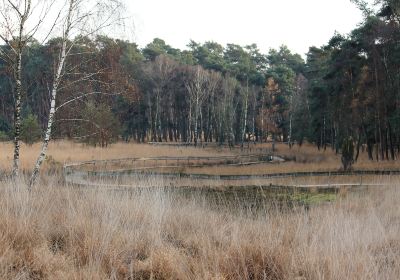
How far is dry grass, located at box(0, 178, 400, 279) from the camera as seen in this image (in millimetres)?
3941

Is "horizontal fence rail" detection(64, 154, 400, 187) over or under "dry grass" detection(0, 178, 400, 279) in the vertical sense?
under

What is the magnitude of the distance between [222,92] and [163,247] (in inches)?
2438

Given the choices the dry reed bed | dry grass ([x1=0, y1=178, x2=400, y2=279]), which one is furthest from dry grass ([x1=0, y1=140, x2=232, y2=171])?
dry grass ([x1=0, y1=178, x2=400, y2=279])

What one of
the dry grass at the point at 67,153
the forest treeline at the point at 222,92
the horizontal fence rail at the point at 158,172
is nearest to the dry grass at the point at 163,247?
the horizontal fence rail at the point at 158,172

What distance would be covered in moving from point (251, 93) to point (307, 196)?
50890mm

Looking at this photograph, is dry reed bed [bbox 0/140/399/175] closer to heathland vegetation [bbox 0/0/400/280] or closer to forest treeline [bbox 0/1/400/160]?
heathland vegetation [bbox 0/0/400/280]

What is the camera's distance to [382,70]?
106ft

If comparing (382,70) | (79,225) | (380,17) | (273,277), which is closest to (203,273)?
(273,277)

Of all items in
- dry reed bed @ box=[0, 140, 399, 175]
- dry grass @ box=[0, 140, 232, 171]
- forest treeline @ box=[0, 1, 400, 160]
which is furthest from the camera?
dry grass @ box=[0, 140, 232, 171]

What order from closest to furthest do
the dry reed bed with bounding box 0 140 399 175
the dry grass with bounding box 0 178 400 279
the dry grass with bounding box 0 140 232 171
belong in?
the dry grass with bounding box 0 178 400 279 → the dry reed bed with bounding box 0 140 399 175 → the dry grass with bounding box 0 140 232 171

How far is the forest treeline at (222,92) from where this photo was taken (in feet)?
45.9

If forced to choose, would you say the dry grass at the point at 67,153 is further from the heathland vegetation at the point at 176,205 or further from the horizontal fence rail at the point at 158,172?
the horizontal fence rail at the point at 158,172

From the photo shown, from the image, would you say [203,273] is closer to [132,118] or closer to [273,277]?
[273,277]

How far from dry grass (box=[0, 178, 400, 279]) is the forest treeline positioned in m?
6.05
